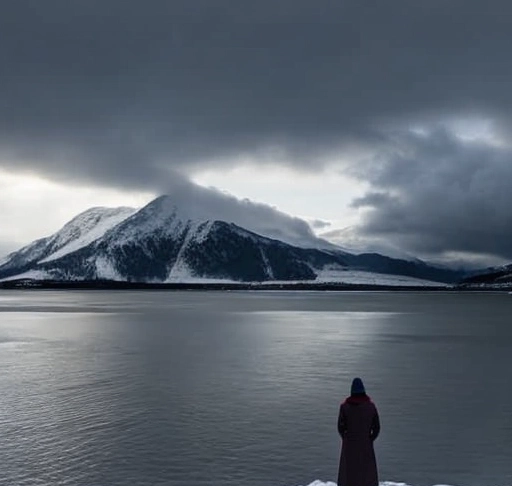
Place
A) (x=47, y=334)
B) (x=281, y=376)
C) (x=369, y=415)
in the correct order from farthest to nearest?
(x=47, y=334) < (x=281, y=376) < (x=369, y=415)

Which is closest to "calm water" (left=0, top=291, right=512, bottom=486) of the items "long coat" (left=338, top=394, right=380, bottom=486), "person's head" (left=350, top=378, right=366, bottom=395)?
"long coat" (left=338, top=394, right=380, bottom=486)

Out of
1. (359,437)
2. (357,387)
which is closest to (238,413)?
(359,437)

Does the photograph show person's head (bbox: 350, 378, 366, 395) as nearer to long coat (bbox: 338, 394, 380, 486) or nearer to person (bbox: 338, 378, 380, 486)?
person (bbox: 338, 378, 380, 486)

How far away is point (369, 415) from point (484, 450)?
465 inches

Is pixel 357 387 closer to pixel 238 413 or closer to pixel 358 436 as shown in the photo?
pixel 358 436

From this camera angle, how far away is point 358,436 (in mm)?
14312

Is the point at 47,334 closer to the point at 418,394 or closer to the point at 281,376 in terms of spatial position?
the point at 281,376

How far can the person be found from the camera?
46.8 ft

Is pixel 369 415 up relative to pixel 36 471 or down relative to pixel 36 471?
up

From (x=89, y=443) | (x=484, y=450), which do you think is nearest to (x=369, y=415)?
(x=484, y=450)

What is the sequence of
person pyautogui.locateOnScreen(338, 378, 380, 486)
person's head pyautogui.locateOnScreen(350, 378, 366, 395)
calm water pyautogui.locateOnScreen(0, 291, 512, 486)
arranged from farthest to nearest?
calm water pyautogui.locateOnScreen(0, 291, 512, 486) → person pyautogui.locateOnScreen(338, 378, 380, 486) → person's head pyautogui.locateOnScreen(350, 378, 366, 395)

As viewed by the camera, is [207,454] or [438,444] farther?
[438,444]

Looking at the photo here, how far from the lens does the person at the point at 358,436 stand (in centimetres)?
1426

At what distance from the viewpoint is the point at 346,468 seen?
47.5ft
